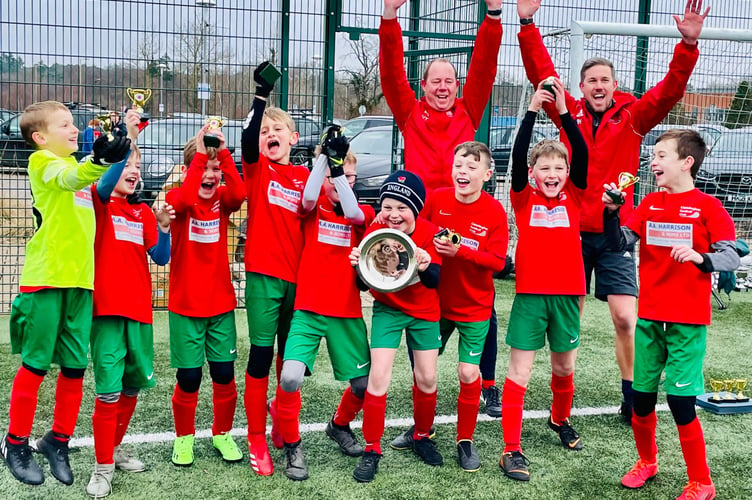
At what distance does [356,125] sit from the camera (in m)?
10.6

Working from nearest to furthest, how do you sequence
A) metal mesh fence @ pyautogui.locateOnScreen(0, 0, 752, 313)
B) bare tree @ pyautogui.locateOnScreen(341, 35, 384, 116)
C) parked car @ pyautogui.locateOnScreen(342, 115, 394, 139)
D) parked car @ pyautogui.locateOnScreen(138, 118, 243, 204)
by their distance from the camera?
metal mesh fence @ pyautogui.locateOnScreen(0, 0, 752, 313) < parked car @ pyautogui.locateOnScreen(138, 118, 243, 204) < bare tree @ pyautogui.locateOnScreen(341, 35, 384, 116) < parked car @ pyautogui.locateOnScreen(342, 115, 394, 139)

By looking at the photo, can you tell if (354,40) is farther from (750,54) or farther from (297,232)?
(750,54)

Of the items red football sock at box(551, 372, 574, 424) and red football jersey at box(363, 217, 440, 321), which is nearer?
red football jersey at box(363, 217, 440, 321)

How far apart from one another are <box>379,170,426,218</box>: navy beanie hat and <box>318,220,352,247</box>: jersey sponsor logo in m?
0.26

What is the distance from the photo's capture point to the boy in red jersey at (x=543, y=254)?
4207 millimetres

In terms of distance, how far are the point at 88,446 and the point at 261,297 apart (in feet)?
4.30

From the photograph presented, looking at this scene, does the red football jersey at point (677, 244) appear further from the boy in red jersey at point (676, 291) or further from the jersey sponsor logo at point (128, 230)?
the jersey sponsor logo at point (128, 230)

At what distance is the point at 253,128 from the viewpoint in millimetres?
3988

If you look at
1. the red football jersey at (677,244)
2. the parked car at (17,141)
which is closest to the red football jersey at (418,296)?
the red football jersey at (677,244)

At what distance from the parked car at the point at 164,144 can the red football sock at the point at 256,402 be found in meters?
3.27

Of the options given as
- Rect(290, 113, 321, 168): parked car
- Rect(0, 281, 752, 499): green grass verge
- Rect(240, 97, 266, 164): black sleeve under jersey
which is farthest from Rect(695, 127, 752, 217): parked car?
Rect(240, 97, 266, 164): black sleeve under jersey

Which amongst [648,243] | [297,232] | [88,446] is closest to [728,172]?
[648,243]

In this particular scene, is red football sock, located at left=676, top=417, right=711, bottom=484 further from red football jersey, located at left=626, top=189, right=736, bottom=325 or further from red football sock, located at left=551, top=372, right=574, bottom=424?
red football sock, located at left=551, top=372, right=574, bottom=424

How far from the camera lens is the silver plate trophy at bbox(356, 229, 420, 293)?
12.8ft
